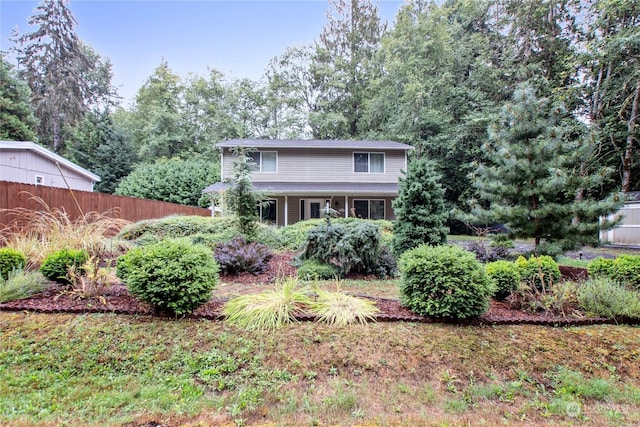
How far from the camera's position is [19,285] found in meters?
3.99

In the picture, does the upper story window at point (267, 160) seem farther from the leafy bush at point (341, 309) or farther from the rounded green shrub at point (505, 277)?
the rounded green shrub at point (505, 277)

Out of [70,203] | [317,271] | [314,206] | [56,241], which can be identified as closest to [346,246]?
[317,271]

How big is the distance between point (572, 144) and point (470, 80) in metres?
16.7

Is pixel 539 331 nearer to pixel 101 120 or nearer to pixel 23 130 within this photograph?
pixel 23 130

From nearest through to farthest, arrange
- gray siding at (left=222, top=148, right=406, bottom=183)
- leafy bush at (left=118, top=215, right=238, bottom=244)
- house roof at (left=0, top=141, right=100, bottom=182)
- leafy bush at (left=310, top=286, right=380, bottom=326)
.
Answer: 1. leafy bush at (left=310, top=286, right=380, bottom=326)
2. leafy bush at (left=118, top=215, right=238, bottom=244)
3. house roof at (left=0, top=141, right=100, bottom=182)
4. gray siding at (left=222, top=148, right=406, bottom=183)

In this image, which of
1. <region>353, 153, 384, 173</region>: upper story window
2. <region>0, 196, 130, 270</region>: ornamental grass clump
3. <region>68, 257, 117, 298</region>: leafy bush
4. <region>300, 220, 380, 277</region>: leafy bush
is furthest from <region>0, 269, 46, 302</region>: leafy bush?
<region>353, 153, 384, 173</region>: upper story window

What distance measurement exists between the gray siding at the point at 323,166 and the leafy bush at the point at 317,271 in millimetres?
11124

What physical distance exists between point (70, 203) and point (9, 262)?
5.05 m

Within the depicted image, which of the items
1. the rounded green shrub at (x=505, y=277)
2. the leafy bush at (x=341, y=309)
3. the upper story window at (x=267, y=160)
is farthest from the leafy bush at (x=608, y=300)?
the upper story window at (x=267, y=160)

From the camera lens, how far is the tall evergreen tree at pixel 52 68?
2450 cm

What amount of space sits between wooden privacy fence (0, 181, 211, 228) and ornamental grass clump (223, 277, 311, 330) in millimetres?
Answer: 6223

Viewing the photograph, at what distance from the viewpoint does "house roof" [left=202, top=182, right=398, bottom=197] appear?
1523 centimetres

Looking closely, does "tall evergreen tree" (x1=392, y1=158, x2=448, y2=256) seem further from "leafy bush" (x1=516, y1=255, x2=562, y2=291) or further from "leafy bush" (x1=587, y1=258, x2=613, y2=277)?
"leafy bush" (x1=587, y1=258, x2=613, y2=277)

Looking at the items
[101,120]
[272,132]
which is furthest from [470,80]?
[101,120]
